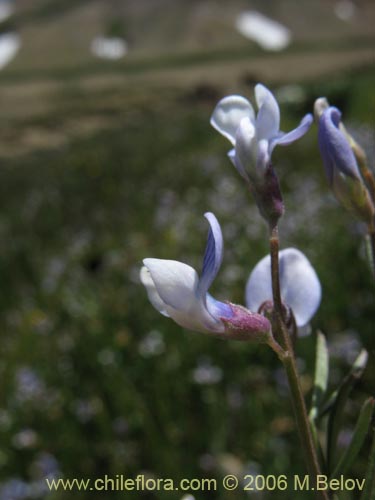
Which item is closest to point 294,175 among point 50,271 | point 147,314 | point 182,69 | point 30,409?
point 50,271

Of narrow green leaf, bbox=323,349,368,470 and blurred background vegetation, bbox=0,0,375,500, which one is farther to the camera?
blurred background vegetation, bbox=0,0,375,500

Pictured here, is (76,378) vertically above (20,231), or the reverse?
(76,378)

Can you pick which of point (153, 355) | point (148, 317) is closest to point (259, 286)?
point (153, 355)

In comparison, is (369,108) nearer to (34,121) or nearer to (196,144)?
(196,144)

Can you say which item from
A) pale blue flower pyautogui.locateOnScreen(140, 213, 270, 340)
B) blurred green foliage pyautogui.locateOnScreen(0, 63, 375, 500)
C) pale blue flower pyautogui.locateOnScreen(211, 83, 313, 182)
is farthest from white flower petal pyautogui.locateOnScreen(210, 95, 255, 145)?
blurred green foliage pyautogui.locateOnScreen(0, 63, 375, 500)

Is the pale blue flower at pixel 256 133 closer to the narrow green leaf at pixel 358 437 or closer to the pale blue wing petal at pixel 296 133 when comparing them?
the pale blue wing petal at pixel 296 133

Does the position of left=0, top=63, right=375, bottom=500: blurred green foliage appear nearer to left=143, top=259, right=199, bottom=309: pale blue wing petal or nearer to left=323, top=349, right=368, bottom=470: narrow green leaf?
left=323, top=349, right=368, bottom=470: narrow green leaf
